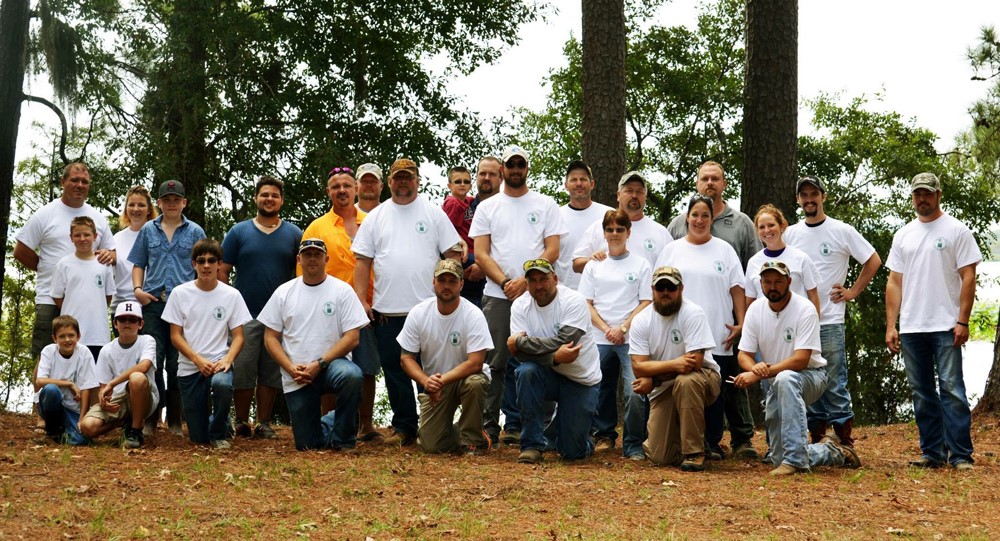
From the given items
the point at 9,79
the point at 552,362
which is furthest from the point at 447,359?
the point at 9,79

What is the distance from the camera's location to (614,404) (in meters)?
8.30

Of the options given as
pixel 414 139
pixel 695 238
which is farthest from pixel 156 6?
pixel 695 238

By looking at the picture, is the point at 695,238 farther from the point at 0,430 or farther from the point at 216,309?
the point at 0,430

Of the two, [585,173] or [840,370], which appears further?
[585,173]

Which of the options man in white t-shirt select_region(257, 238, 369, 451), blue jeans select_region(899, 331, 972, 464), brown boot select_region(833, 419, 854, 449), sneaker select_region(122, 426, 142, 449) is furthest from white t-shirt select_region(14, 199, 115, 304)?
blue jeans select_region(899, 331, 972, 464)

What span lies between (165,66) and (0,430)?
26.9ft

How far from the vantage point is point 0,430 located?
9070 mm

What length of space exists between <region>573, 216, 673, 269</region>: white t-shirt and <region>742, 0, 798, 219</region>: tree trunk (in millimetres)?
3121

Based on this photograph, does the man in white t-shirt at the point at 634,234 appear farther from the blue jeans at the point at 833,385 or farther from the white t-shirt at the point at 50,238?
the white t-shirt at the point at 50,238

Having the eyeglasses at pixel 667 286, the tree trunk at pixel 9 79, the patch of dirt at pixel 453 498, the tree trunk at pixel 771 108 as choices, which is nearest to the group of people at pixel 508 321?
the eyeglasses at pixel 667 286

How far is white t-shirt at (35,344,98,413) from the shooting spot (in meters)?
8.16

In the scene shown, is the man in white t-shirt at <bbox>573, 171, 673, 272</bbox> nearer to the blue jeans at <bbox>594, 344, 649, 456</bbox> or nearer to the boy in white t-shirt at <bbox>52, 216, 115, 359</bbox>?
the blue jeans at <bbox>594, 344, 649, 456</bbox>

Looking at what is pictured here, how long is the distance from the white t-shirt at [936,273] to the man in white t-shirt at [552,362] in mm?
2248

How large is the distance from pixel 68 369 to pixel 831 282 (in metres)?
5.99
